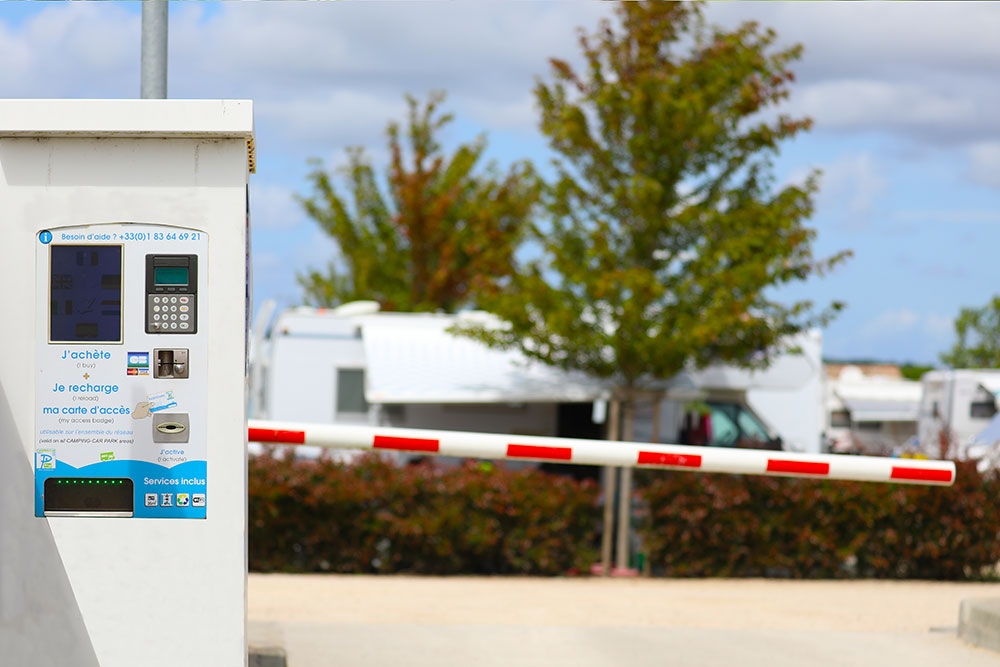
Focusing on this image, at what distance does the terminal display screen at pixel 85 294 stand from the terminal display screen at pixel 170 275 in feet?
0.40

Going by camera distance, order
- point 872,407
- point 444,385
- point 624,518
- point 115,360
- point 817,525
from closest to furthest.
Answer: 1. point 115,360
2. point 817,525
3. point 624,518
4. point 444,385
5. point 872,407

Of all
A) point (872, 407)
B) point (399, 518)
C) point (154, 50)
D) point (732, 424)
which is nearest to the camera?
point (154, 50)

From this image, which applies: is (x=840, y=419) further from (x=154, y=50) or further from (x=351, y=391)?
(x=154, y=50)

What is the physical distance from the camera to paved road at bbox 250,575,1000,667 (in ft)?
22.8

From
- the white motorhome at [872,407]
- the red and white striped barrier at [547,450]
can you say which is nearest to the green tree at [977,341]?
the white motorhome at [872,407]

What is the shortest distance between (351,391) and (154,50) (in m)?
9.00

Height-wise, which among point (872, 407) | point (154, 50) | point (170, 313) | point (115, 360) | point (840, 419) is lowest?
point (840, 419)

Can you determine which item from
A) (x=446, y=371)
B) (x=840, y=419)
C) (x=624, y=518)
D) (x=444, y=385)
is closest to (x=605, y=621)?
(x=624, y=518)

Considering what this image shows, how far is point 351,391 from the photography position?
47.5 ft

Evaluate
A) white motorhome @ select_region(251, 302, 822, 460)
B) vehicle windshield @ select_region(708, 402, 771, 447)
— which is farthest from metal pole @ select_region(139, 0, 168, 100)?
vehicle windshield @ select_region(708, 402, 771, 447)

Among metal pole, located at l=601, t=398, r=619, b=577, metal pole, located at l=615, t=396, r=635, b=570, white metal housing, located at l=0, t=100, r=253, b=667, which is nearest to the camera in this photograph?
white metal housing, located at l=0, t=100, r=253, b=667

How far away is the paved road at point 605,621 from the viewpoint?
6938 mm

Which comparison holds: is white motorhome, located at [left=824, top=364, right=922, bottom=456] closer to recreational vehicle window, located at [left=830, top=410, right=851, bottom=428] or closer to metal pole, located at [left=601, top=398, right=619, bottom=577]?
recreational vehicle window, located at [left=830, top=410, right=851, bottom=428]

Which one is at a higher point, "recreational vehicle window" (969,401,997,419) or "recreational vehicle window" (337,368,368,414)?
"recreational vehicle window" (337,368,368,414)
